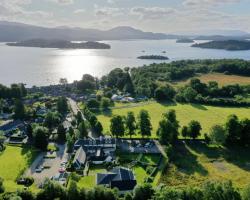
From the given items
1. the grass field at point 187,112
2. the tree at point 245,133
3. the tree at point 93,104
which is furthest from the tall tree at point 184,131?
the tree at point 93,104

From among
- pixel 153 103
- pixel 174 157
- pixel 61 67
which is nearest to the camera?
pixel 174 157

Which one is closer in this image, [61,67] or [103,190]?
[103,190]

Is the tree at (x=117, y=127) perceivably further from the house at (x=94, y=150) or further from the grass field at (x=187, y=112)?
the grass field at (x=187, y=112)

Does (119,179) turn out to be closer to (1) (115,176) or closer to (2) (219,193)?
(1) (115,176)

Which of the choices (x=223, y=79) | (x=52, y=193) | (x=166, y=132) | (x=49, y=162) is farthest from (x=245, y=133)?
(x=223, y=79)

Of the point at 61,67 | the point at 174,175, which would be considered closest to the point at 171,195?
the point at 174,175

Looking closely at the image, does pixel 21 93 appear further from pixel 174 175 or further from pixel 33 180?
pixel 174 175

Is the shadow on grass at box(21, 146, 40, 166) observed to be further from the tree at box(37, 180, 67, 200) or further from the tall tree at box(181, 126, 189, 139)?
the tall tree at box(181, 126, 189, 139)
